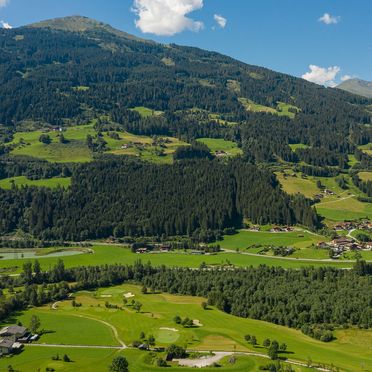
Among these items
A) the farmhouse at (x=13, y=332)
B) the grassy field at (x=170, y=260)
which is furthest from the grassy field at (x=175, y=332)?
the grassy field at (x=170, y=260)

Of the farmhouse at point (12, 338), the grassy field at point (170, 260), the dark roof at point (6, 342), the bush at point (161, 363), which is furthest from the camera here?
the grassy field at point (170, 260)

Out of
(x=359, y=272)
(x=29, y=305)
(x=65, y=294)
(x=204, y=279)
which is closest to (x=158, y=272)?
(x=204, y=279)

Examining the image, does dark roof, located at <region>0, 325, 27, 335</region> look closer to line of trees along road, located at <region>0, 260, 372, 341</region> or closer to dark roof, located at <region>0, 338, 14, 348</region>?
dark roof, located at <region>0, 338, 14, 348</region>

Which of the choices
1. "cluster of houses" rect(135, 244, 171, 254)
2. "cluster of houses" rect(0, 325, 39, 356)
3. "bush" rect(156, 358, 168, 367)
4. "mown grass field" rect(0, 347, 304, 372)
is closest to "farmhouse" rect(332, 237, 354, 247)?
"cluster of houses" rect(135, 244, 171, 254)

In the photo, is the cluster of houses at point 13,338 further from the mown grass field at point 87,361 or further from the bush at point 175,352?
the bush at point 175,352

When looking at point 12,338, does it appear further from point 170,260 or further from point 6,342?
point 170,260
